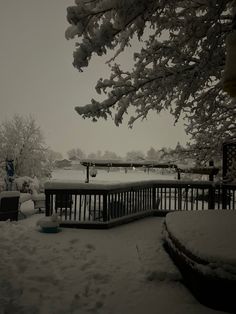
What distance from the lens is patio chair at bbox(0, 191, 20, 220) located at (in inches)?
505

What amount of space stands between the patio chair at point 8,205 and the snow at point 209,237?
27.1ft

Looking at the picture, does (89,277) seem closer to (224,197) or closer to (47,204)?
(47,204)

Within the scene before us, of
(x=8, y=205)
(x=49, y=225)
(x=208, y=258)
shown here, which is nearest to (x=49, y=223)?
(x=49, y=225)

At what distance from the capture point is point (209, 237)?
4844mm

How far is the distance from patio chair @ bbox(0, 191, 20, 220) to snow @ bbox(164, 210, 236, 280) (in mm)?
8271

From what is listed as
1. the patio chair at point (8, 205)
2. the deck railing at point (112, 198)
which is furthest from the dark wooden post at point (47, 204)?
the patio chair at point (8, 205)

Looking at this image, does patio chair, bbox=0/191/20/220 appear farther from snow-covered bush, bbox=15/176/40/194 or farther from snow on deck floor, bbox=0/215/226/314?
snow-covered bush, bbox=15/176/40/194

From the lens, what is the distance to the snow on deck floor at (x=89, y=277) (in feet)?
13.6

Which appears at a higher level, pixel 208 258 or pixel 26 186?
pixel 208 258

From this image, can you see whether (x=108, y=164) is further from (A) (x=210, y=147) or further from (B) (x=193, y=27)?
(B) (x=193, y=27)

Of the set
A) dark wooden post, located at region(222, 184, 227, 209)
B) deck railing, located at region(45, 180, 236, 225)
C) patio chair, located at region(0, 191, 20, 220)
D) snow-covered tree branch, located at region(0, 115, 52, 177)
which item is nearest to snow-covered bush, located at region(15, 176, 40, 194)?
snow-covered tree branch, located at region(0, 115, 52, 177)

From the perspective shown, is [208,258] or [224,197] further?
[224,197]

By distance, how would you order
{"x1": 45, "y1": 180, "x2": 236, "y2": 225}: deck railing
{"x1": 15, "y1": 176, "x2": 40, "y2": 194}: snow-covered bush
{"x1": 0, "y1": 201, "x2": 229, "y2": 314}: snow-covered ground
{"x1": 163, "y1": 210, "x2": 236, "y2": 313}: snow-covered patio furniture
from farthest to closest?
{"x1": 15, "y1": 176, "x2": 40, "y2": 194}: snow-covered bush
{"x1": 45, "y1": 180, "x2": 236, "y2": 225}: deck railing
{"x1": 0, "y1": 201, "x2": 229, "y2": 314}: snow-covered ground
{"x1": 163, "y1": 210, "x2": 236, "y2": 313}: snow-covered patio furniture

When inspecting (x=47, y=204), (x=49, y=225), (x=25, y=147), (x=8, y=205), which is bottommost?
(x=8, y=205)
